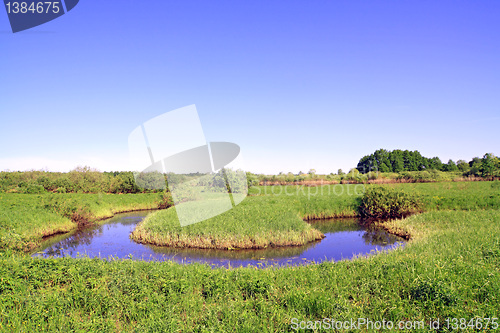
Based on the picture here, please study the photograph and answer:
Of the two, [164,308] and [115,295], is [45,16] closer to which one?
[115,295]

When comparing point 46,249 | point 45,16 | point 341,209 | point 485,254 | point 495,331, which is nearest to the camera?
point 495,331

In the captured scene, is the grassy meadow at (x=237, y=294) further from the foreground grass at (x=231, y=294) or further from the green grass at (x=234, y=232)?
the green grass at (x=234, y=232)

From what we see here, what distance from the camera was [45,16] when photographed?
8195 millimetres

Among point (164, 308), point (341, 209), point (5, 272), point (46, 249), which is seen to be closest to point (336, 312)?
point (164, 308)

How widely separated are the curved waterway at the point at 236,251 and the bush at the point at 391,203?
2343 mm

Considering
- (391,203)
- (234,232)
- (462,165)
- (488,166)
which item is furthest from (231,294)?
(462,165)

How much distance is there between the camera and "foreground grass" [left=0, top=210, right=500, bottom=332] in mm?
5613

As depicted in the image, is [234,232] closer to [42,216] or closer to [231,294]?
[231,294]

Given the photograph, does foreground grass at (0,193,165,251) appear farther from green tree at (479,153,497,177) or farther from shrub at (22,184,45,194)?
green tree at (479,153,497,177)

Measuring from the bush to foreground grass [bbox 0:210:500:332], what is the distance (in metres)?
15.6

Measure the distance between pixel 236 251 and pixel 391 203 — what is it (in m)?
14.7

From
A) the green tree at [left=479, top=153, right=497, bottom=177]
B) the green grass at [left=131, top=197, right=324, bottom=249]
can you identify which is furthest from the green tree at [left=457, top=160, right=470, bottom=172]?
the green grass at [left=131, top=197, right=324, bottom=249]

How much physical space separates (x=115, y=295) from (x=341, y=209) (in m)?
22.8

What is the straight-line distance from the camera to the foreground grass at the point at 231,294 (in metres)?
5.61
